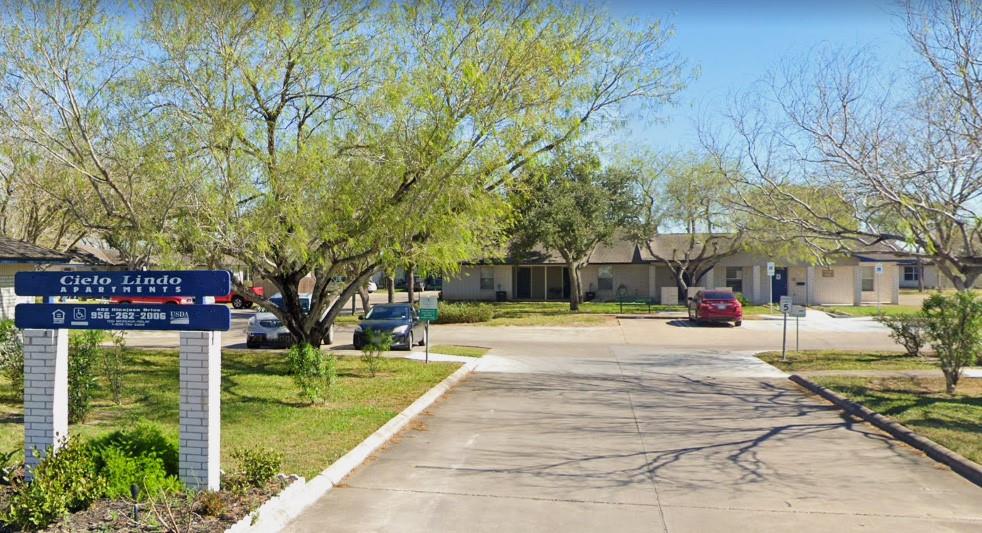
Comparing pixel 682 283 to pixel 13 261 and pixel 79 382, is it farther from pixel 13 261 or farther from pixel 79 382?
pixel 79 382

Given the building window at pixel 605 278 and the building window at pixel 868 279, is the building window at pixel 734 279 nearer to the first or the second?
the building window at pixel 605 278

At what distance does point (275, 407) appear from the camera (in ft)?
38.4

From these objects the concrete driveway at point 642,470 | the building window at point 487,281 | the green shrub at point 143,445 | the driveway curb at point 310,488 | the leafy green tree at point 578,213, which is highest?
the leafy green tree at point 578,213

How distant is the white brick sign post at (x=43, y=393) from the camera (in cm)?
690

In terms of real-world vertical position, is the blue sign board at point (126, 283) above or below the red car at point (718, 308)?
above

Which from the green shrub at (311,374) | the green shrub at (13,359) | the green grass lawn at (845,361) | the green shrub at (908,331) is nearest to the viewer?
the green shrub at (13,359)

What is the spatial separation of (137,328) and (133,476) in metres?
1.32

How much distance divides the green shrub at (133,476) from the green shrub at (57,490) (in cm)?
11

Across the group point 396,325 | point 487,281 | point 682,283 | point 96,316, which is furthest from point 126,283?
point 487,281

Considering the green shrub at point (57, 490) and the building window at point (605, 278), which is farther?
the building window at point (605, 278)

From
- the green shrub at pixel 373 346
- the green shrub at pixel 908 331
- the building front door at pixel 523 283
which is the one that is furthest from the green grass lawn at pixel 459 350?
the building front door at pixel 523 283

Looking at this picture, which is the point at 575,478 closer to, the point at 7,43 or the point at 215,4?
the point at 215,4

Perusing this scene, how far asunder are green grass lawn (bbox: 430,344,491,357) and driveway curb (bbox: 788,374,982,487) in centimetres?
880

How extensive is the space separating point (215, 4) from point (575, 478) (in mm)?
9580
